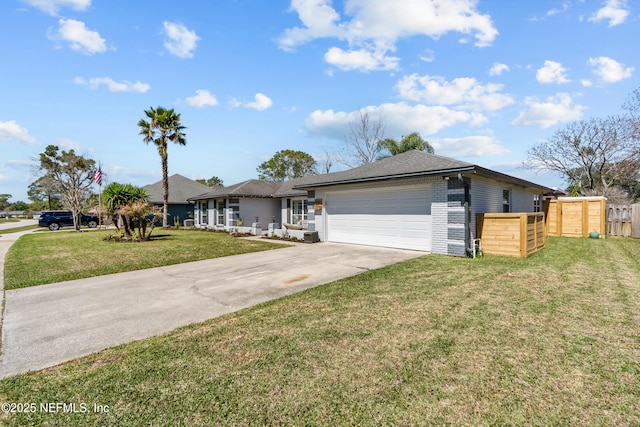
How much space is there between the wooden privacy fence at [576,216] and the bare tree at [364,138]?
60.5 ft

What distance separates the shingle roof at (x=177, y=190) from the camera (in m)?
29.2

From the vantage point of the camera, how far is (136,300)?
5648 millimetres

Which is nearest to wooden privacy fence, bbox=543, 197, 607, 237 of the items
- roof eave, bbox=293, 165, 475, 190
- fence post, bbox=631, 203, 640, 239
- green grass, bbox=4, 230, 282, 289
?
fence post, bbox=631, 203, 640, 239

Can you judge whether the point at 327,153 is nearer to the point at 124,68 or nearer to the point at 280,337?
the point at 124,68

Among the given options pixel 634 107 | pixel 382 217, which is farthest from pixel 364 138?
pixel 382 217

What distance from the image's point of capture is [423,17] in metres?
9.85

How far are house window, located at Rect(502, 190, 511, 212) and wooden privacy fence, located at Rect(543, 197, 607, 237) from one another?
16.2ft

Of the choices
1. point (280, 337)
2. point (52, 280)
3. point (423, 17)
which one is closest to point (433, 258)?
point (280, 337)

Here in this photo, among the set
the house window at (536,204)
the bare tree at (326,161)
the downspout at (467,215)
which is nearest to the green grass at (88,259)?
the downspout at (467,215)

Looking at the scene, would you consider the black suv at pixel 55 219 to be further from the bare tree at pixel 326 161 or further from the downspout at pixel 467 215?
the downspout at pixel 467 215

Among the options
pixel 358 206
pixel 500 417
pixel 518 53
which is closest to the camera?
pixel 500 417

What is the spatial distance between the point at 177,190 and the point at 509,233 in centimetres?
3109

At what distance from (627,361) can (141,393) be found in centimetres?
514

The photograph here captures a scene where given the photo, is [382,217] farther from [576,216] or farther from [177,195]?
[177,195]
